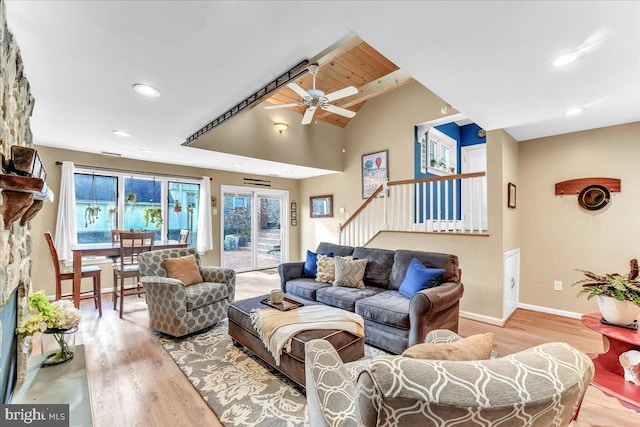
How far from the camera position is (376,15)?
4.79 ft

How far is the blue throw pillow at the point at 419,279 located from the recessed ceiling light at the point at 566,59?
190cm

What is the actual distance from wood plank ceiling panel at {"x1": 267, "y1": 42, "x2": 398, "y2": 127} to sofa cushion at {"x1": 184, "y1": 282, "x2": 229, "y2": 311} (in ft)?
10.3

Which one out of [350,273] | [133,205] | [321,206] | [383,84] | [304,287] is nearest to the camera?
[350,273]

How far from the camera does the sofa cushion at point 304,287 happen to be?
337 cm

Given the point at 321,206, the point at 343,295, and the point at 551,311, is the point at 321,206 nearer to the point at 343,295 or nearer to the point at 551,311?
the point at 343,295

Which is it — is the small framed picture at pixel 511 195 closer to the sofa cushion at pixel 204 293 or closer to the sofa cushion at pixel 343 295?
the sofa cushion at pixel 343 295

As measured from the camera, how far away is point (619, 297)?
1810 mm

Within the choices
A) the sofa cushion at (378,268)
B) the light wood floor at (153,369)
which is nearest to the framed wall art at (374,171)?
the sofa cushion at (378,268)

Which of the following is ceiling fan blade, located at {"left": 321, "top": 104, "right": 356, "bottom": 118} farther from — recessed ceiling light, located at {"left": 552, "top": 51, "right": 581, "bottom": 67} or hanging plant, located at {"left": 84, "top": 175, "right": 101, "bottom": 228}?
hanging plant, located at {"left": 84, "top": 175, "right": 101, "bottom": 228}

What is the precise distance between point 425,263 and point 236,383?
218 cm

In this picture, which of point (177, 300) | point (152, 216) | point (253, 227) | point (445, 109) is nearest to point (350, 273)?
point (177, 300)

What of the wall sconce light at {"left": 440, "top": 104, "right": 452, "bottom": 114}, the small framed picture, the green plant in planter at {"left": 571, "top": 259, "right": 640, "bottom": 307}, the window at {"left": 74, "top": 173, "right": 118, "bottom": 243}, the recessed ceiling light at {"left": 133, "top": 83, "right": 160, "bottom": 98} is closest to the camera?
the green plant in planter at {"left": 571, "top": 259, "right": 640, "bottom": 307}

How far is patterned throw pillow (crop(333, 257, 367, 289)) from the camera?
334 centimetres

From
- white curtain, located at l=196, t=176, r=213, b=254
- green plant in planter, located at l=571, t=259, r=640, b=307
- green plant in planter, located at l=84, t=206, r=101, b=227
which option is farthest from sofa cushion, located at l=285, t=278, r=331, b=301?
green plant in planter, located at l=84, t=206, r=101, b=227
